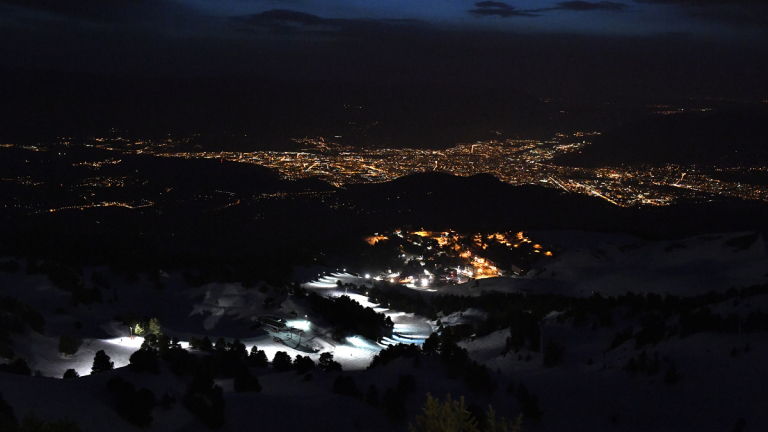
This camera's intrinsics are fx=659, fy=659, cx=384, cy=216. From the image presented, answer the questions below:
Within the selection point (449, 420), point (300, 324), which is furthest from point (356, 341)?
point (449, 420)

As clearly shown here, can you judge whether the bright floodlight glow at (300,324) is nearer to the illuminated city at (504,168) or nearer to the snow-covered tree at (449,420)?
the snow-covered tree at (449,420)

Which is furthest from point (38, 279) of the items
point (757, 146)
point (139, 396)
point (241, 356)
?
point (757, 146)

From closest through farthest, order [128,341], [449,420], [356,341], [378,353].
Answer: [449,420], [128,341], [378,353], [356,341]

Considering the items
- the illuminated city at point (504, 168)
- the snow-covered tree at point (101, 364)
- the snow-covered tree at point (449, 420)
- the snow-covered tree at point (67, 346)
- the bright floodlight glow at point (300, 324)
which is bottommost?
the illuminated city at point (504, 168)

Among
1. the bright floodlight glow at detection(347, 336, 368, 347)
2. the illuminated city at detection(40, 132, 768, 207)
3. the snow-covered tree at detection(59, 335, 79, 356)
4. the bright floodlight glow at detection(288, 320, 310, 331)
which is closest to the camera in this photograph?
the snow-covered tree at detection(59, 335, 79, 356)

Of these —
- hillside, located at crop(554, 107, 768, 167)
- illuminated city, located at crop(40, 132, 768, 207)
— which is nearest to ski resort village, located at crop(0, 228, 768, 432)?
illuminated city, located at crop(40, 132, 768, 207)

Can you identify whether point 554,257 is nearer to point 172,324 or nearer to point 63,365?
point 172,324

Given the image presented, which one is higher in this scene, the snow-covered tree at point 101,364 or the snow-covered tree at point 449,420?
the snow-covered tree at point 449,420

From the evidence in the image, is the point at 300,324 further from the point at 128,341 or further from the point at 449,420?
the point at 449,420

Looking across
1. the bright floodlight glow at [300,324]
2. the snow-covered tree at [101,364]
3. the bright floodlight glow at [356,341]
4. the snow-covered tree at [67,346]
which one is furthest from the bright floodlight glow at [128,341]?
the bright floodlight glow at [356,341]

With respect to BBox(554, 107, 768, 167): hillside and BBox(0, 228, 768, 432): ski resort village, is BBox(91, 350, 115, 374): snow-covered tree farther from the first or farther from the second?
BBox(554, 107, 768, 167): hillside

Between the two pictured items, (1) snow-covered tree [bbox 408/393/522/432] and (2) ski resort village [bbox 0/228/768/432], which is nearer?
(1) snow-covered tree [bbox 408/393/522/432]
